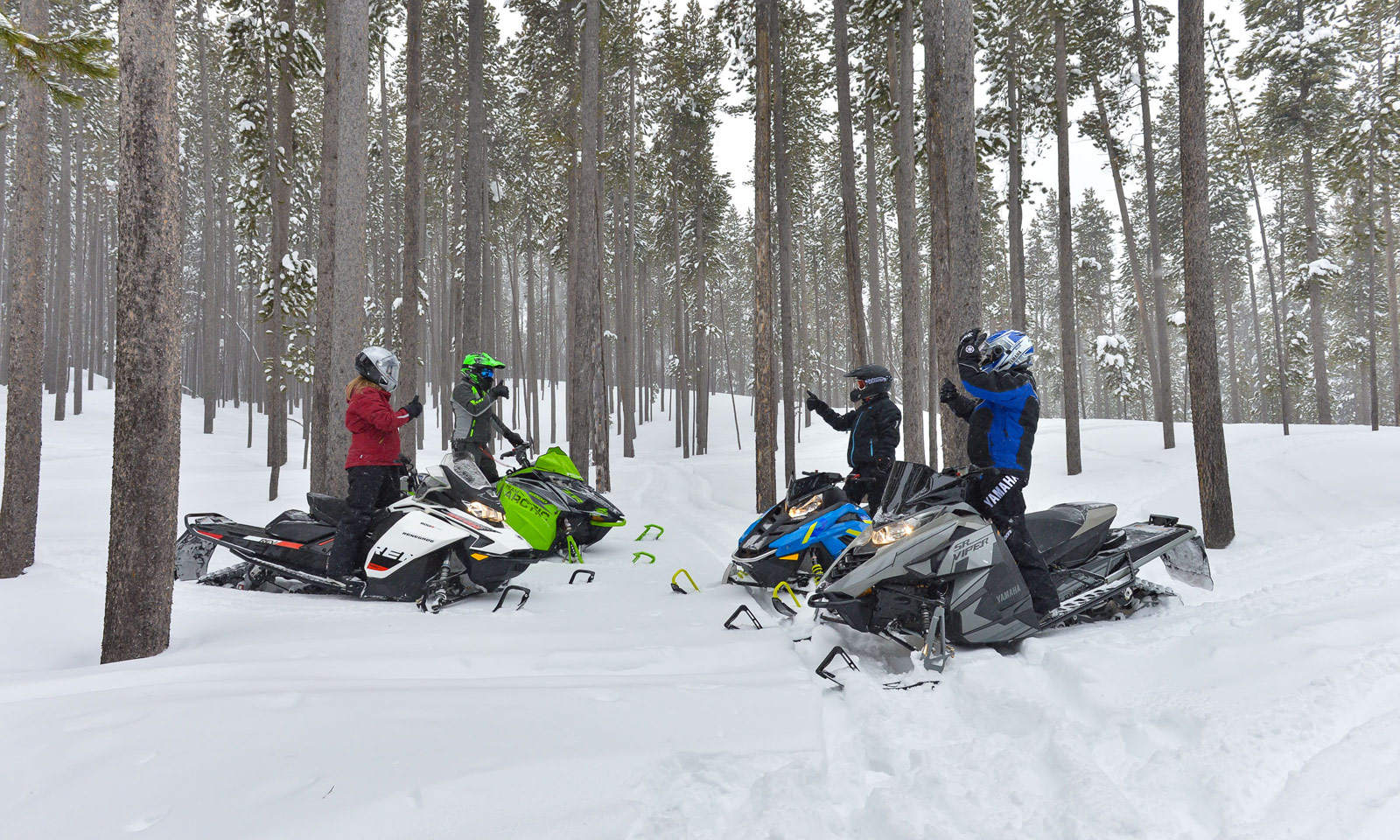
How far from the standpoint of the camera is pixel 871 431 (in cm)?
652

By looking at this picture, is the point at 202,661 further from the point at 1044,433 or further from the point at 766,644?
the point at 1044,433

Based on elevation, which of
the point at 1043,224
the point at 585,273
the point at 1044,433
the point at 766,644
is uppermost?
the point at 1043,224

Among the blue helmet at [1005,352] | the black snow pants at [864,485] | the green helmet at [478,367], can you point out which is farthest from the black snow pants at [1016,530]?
the green helmet at [478,367]

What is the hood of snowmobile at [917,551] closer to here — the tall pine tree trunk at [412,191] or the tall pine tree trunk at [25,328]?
the tall pine tree trunk at [25,328]

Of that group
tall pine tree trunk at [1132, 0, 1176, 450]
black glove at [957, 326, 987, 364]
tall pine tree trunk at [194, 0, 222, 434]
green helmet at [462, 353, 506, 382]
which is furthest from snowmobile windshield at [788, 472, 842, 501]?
tall pine tree trunk at [194, 0, 222, 434]

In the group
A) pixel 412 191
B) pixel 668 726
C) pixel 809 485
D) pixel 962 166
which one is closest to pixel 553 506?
pixel 809 485

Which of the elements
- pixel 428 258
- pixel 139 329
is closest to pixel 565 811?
pixel 139 329

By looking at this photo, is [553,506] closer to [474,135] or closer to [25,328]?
[25,328]

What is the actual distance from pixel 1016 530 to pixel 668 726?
2.56 meters

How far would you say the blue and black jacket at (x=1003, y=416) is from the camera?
4.23m

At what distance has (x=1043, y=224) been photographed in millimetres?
46281

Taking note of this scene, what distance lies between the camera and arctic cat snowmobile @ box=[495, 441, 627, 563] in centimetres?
716

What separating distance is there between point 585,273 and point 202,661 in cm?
1022

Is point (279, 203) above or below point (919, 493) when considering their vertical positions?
above
